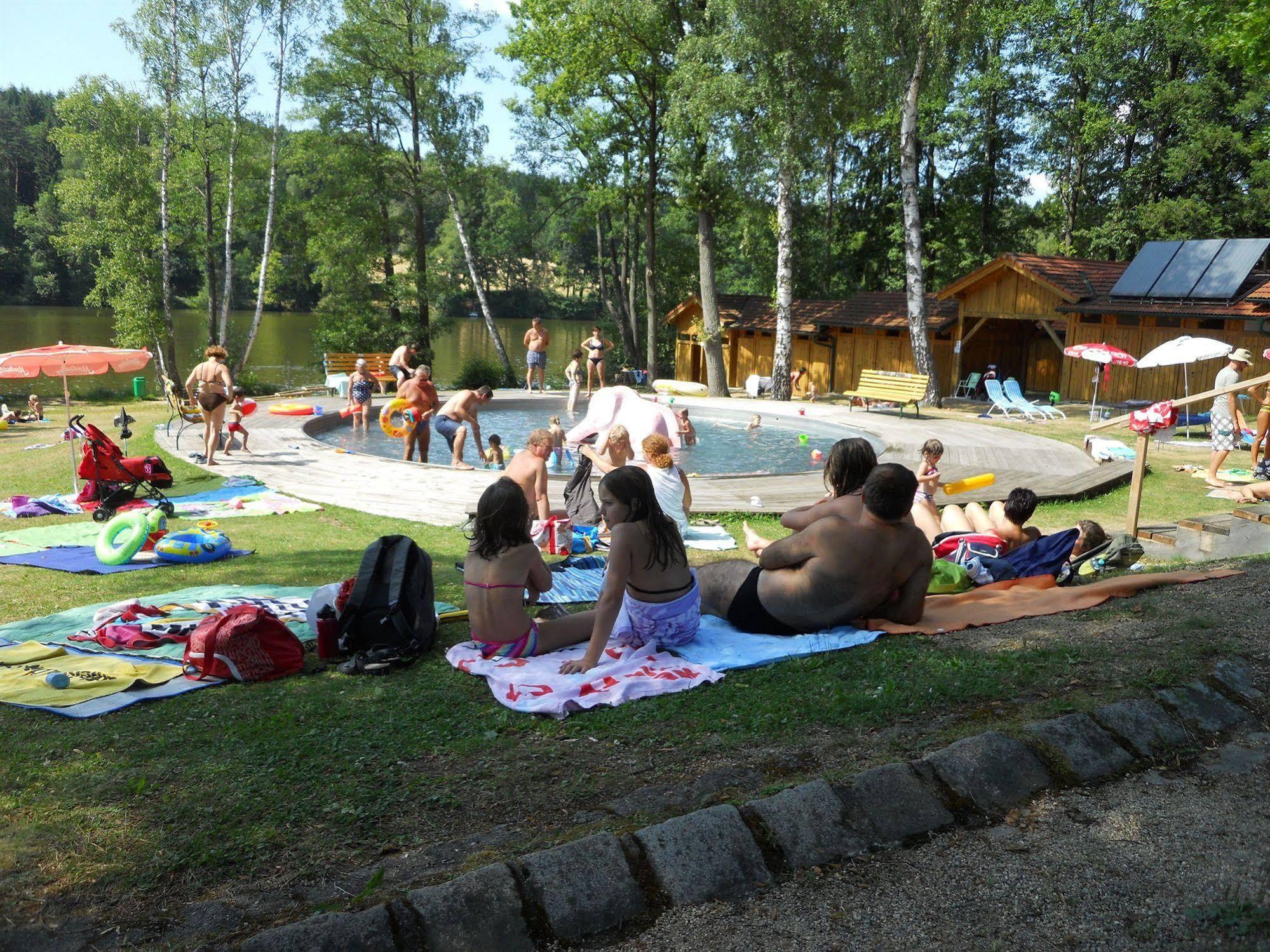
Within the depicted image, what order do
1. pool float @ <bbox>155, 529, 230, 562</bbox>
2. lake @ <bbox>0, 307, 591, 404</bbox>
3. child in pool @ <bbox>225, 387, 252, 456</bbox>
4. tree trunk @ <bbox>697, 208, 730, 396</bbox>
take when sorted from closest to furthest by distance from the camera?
pool float @ <bbox>155, 529, 230, 562</bbox>, child in pool @ <bbox>225, 387, 252, 456</bbox>, tree trunk @ <bbox>697, 208, 730, 396</bbox>, lake @ <bbox>0, 307, 591, 404</bbox>

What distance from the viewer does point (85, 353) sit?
11031 mm

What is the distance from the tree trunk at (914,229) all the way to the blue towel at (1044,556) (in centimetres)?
1546

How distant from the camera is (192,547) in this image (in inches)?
315

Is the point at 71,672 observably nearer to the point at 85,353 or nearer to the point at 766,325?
the point at 85,353

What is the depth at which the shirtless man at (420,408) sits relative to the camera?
1412 cm

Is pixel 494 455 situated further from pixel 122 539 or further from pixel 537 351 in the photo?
pixel 537 351

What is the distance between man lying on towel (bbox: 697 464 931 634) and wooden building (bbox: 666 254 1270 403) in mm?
18624

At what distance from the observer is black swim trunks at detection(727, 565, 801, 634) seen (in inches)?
213

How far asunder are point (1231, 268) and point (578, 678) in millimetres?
21506

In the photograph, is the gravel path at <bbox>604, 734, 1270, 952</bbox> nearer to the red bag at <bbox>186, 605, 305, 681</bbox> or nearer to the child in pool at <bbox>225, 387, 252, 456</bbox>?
the red bag at <bbox>186, 605, 305, 681</bbox>

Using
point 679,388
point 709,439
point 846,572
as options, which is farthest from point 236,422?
point 679,388

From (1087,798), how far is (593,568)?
15.2ft

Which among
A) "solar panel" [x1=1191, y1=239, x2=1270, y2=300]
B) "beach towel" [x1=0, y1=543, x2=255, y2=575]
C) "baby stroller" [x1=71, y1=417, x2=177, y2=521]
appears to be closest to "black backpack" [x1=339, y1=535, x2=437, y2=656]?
"beach towel" [x1=0, y1=543, x2=255, y2=575]

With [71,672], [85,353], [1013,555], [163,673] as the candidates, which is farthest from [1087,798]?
[85,353]
